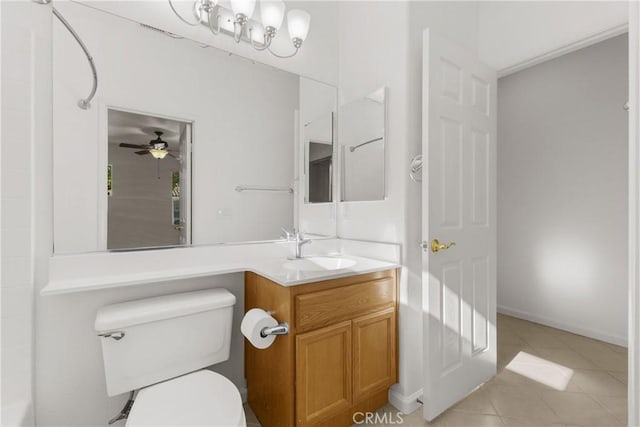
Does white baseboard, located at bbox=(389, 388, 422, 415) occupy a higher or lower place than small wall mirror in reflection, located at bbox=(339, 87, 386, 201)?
lower

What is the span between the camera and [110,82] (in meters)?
1.35

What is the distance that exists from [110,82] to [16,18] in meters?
0.33

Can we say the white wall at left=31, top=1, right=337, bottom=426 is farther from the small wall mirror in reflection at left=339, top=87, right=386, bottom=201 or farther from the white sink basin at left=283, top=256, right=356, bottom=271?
the small wall mirror in reflection at left=339, top=87, right=386, bottom=201

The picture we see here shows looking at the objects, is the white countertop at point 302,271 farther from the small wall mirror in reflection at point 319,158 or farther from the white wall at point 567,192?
the white wall at point 567,192

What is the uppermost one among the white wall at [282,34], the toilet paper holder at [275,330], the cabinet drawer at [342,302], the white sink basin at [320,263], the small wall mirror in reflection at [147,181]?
the white wall at [282,34]

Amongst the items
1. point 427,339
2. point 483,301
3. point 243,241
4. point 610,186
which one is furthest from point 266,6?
point 610,186

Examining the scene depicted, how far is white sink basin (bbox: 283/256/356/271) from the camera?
172 cm

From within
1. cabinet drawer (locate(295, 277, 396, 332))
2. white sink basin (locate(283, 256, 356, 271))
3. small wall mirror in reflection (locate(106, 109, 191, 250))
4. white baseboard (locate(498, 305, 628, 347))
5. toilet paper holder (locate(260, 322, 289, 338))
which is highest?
small wall mirror in reflection (locate(106, 109, 191, 250))

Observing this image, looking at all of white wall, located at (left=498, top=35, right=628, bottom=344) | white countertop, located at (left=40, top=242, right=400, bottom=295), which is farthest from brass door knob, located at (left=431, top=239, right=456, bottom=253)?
white wall, located at (left=498, top=35, right=628, bottom=344)

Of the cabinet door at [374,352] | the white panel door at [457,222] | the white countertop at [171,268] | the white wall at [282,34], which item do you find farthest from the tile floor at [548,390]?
the white wall at [282,34]

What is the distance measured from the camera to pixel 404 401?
5.48 feet

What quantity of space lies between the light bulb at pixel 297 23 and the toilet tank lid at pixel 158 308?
61.3 inches

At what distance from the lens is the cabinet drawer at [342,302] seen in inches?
51.7

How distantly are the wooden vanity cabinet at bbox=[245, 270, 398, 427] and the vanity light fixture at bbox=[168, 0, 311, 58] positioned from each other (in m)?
1.33
